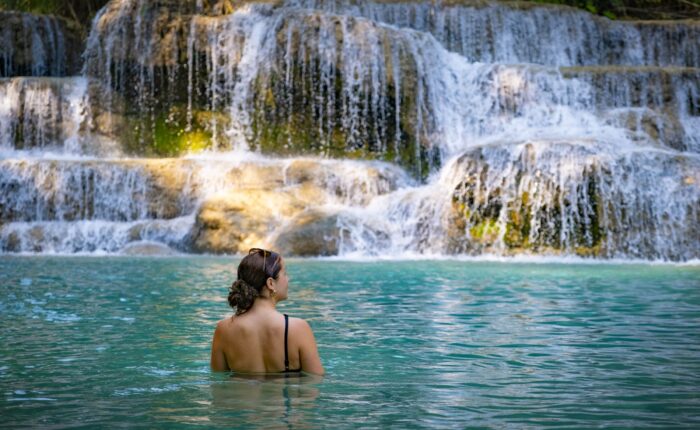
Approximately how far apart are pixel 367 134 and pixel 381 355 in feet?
57.2

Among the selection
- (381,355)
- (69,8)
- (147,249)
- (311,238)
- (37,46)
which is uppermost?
(69,8)

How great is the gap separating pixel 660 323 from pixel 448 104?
16.6 meters

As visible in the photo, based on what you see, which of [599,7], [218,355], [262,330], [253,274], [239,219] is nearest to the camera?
[253,274]

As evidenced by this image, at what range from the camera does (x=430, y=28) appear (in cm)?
2658

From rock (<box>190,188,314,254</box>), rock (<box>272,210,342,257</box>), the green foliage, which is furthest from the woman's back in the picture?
the green foliage

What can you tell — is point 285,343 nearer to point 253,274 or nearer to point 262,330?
point 262,330

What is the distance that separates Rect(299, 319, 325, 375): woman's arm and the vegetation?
88.3 feet

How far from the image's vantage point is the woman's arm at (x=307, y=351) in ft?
15.2

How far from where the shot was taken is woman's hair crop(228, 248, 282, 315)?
4.50 m

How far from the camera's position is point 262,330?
15.2 feet

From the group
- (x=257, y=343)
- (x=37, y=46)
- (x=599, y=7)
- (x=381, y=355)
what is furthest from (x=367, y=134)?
(x=257, y=343)

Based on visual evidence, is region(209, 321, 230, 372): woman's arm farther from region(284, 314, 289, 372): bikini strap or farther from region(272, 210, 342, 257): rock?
region(272, 210, 342, 257): rock

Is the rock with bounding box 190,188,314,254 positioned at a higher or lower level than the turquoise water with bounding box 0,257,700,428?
higher

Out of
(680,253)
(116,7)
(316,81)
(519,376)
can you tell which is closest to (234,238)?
(316,81)
